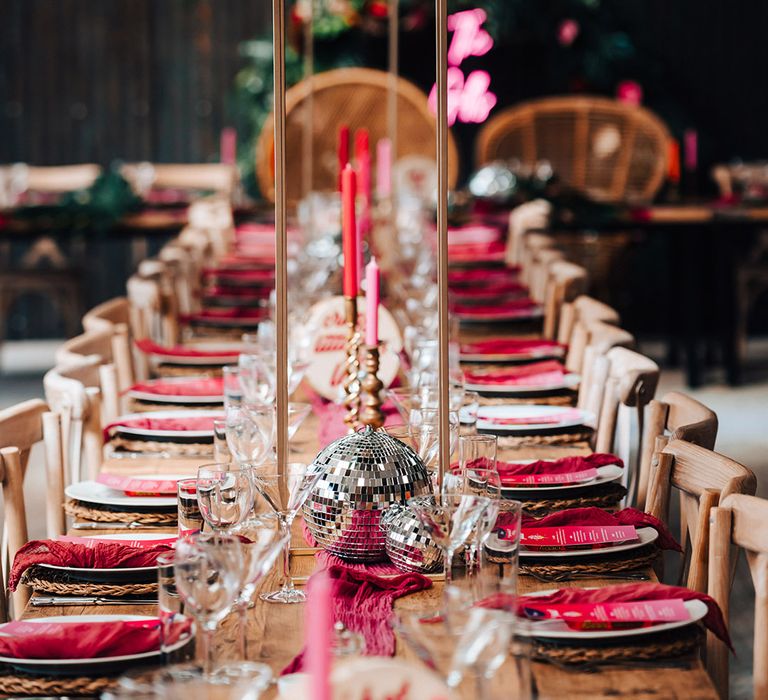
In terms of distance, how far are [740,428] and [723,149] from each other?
11.3 feet

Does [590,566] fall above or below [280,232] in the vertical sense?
below

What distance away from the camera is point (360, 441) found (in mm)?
1812

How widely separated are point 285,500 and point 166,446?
2.81ft

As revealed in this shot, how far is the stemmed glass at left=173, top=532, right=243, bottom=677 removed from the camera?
134 centimetres

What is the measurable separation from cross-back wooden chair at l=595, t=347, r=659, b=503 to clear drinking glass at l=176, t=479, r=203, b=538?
1036 mm

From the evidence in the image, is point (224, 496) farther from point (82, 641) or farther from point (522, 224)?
point (522, 224)

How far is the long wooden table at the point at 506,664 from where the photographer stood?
1.34 meters

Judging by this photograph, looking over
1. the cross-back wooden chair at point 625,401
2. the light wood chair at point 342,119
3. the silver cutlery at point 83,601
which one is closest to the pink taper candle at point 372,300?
the silver cutlery at point 83,601

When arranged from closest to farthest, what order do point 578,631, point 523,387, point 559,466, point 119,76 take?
1. point 578,631
2. point 559,466
3. point 523,387
4. point 119,76

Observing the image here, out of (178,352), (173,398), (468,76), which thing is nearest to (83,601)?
(173,398)

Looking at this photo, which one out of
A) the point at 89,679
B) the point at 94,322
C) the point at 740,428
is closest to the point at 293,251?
the point at 94,322

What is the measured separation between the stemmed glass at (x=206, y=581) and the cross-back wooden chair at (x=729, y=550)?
0.68 meters

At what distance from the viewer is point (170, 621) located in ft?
4.53

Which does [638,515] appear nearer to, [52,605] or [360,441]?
[360,441]
